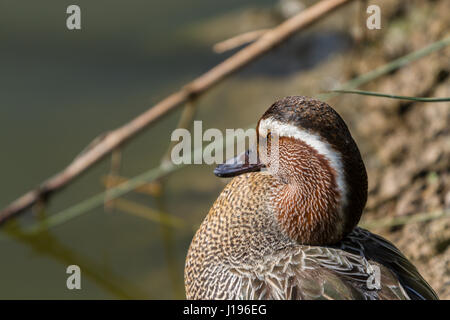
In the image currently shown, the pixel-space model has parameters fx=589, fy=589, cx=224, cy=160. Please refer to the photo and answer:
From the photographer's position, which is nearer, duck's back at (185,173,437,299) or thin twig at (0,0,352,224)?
duck's back at (185,173,437,299)

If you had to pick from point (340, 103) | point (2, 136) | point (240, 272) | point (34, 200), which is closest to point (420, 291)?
point (240, 272)

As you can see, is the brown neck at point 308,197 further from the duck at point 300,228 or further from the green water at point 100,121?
the green water at point 100,121

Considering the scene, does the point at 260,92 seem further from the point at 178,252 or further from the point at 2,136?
the point at 2,136

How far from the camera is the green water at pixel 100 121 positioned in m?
4.52

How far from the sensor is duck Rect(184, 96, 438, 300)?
250 centimetres

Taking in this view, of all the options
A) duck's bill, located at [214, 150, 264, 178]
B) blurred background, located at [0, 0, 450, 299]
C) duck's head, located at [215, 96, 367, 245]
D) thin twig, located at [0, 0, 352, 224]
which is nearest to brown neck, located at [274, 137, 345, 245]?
duck's head, located at [215, 96, 367, 245]

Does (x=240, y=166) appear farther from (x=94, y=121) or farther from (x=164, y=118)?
(x=94, y=121)

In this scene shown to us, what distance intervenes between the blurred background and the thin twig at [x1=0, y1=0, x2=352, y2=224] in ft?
0.50

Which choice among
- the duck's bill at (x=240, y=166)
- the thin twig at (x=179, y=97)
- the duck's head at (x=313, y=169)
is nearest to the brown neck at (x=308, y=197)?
the duck's head at (x=313, y=169)

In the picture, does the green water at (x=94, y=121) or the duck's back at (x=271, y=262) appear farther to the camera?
the green water at (x=94, y=121)

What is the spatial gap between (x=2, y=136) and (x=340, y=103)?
3.07 metres

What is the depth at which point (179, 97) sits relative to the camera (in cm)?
443

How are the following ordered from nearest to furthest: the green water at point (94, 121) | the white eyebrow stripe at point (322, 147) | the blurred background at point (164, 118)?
the white eyebrow stripe at point (322, 147)
the blurred background at point (164, 118)
the green water at point (94, 121)

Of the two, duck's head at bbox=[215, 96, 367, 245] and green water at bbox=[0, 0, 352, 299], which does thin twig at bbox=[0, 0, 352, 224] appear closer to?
green water at bbox=[0, 0, 352, 299]
